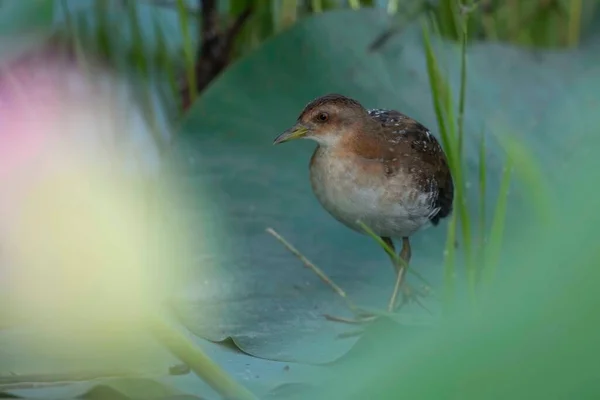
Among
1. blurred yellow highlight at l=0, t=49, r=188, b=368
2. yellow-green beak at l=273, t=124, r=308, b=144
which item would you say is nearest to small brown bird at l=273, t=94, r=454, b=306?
yellow-green beak at l=273, t=124, r=308, b=144

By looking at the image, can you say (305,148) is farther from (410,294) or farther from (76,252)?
(76,252)

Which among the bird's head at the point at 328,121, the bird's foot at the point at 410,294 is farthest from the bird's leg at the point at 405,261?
the bird's head at the point at 328,121

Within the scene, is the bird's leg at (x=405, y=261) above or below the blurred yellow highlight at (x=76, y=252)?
below

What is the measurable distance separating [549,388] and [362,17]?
1136mm

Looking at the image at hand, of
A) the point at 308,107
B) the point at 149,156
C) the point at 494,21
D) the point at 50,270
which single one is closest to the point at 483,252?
the point at 308,107

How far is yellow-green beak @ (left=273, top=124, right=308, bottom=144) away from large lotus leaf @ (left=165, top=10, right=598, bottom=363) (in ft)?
0.19

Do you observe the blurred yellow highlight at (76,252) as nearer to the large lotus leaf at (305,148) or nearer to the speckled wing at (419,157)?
the large lotus leaf at (305,148)

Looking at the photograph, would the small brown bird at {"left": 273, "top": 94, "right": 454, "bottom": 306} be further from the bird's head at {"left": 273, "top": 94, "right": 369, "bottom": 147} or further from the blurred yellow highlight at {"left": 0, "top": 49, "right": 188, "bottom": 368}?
the blurred yellow highlight at {"left": 0, "top": 49, "right": 188, "bottom": 368}

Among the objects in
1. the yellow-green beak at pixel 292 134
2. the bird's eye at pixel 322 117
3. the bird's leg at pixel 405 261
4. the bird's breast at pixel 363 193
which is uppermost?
the bird's eye at pixel 322 117

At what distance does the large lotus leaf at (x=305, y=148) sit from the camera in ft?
3.52

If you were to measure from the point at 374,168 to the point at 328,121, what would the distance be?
0.08 m

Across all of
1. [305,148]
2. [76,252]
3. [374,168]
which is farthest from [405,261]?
[76,252]

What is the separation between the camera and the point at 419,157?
4.06ft

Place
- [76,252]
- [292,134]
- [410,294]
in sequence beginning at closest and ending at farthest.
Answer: [76,252] → [410,294] → [292,134]
